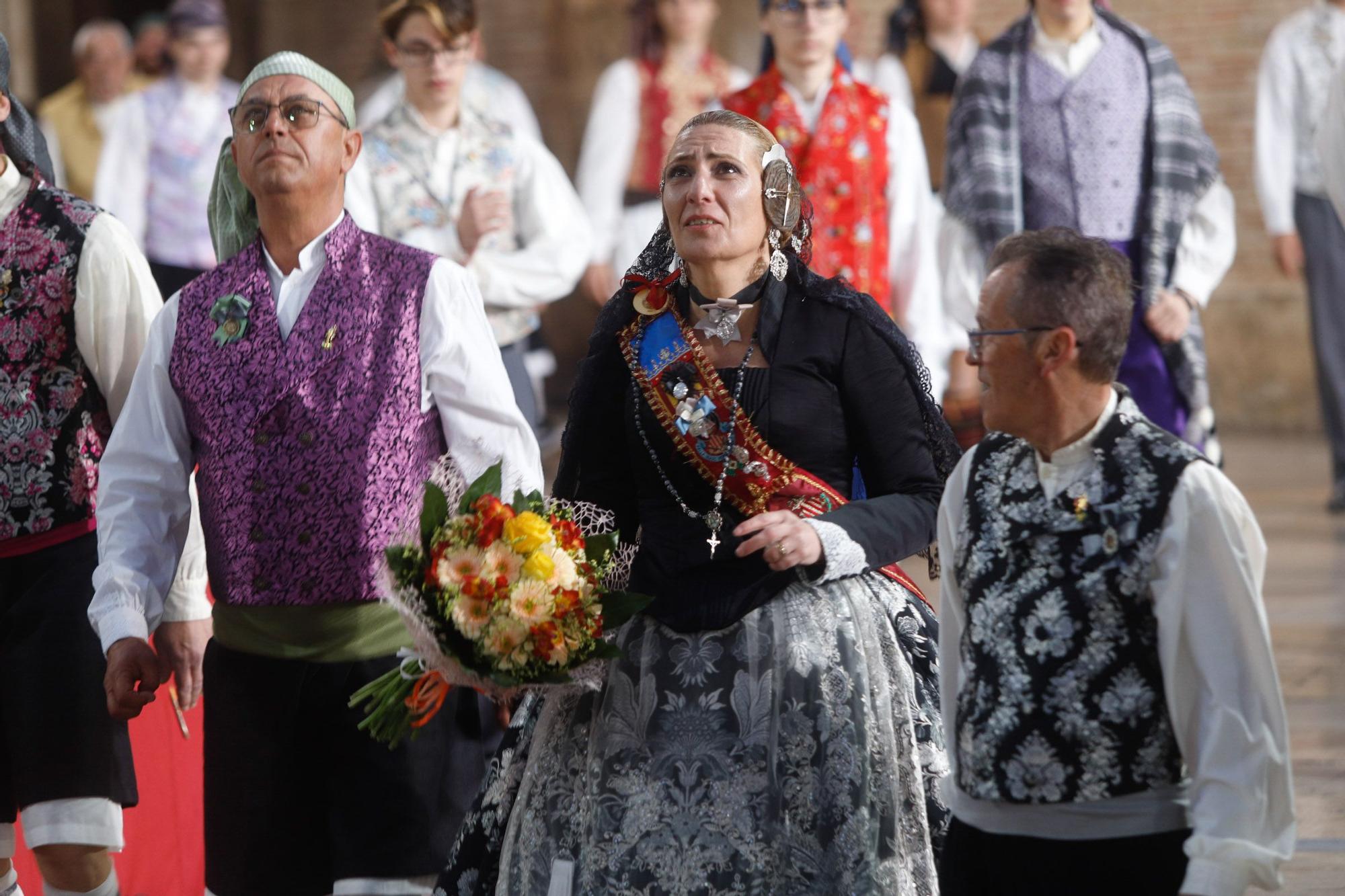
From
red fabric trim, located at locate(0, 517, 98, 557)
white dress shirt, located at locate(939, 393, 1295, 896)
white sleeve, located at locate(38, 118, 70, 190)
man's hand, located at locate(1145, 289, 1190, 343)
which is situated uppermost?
white sleeve, located at locate(38, 118, 70, 190)

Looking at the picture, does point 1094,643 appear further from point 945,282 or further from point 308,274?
point 945,282

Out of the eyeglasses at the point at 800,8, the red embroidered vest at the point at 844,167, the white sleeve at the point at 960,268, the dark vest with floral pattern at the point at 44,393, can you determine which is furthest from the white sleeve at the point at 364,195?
the dark vest with floral pattern at the point at 44,393

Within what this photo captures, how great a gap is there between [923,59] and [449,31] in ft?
12.7

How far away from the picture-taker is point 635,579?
3.81m

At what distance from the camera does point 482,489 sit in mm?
3527

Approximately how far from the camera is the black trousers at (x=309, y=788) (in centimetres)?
371

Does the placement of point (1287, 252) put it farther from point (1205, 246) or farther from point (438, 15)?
point (438, 15)

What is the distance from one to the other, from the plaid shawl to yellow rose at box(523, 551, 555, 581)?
133 inches

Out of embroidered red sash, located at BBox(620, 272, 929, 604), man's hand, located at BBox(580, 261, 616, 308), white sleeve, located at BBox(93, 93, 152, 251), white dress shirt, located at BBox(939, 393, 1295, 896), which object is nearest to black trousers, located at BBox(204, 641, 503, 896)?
embroidered red sash, located at BBox(620, 272, 929, 604)

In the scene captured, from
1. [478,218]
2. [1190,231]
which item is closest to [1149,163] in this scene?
[1190,231]

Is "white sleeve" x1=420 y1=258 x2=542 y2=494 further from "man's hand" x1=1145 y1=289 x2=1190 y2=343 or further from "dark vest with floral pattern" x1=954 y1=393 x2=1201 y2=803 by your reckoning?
"man's hand" x1=1145 y1=289 x2=1190 y2=343

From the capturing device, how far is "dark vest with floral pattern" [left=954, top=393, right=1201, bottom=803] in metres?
2.94

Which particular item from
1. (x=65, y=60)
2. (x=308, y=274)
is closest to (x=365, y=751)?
(x=308, y=274)

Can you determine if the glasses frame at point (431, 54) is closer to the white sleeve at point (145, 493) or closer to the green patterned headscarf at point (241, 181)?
the green patterned headscarf at point (241, 181)
